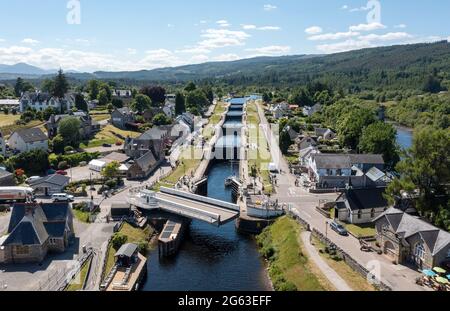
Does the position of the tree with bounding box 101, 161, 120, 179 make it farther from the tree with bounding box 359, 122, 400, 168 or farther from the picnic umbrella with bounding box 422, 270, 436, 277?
the picnic umbrella with bounding box 422, 270, 436, 277

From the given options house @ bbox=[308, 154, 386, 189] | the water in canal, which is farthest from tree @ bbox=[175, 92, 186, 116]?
the water in canal

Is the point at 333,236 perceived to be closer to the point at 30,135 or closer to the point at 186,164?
the point at 186,164

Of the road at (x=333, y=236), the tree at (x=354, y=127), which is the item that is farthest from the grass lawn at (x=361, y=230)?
the tree at (x=354, y=127)

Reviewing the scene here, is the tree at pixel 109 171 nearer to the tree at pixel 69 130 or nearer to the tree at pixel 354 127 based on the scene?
the tree at pixel 69 130

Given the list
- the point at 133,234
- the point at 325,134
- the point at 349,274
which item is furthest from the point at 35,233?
the point at 325,134

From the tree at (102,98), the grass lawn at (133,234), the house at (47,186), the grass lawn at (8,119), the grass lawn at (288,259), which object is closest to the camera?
the grass lawn at (288,259)

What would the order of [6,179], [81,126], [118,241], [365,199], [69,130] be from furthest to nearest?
[81,126] < [69,130] < [6,179] < [365,199] < [118,241]
